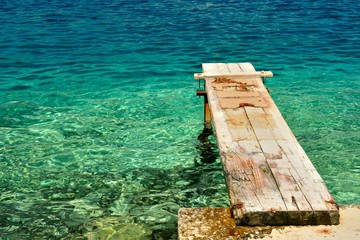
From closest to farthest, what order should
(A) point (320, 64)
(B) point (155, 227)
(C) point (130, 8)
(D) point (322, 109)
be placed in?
(B) point (155, 227) < (D) point (322, 109) < (A) point (320, 64) < (C) point (130, 8)

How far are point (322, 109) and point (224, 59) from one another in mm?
5104

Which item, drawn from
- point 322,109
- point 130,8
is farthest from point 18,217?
point 130,8

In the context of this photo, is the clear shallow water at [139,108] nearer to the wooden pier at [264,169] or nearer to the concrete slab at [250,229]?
the wooden pier at [264,169]

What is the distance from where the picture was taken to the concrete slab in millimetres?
3350

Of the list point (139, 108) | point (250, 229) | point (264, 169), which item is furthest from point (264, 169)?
point (139, 108)

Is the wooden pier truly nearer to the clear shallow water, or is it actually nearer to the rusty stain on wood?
the rusty stain on wood

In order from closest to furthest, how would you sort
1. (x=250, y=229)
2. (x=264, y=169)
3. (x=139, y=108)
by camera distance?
(x=250, y=229) < (x=264, y=169) < (x=139, y=108)

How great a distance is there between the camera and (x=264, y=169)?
4031mm

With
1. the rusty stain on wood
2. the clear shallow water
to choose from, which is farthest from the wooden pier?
the clear shallow water

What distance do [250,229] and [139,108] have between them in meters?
7.30

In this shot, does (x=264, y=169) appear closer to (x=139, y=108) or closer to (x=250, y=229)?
(x=250, y=229)

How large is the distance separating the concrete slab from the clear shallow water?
83.2 inches

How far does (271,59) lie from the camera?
47.5 feet

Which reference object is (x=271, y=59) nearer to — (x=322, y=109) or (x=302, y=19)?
(x=322, y=109)
